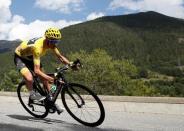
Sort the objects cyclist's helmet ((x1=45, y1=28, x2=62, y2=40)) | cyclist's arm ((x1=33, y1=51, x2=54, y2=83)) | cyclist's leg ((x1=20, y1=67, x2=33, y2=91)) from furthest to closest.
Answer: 1. cyclist's leg ((x1=20, y1=67, x2=33, y2=91))
2. cyclist's arm ((x1=33, y1=51, x2=54, y2=83))
3. cyclist's helmet ((x1=45, y1=28, x2=62, y2=40))

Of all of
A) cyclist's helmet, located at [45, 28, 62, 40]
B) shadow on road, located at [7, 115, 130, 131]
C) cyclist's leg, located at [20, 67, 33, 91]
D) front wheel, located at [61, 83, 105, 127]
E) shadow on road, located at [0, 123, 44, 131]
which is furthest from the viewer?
cyclist's leg, located at [20, 67, 33, 91]

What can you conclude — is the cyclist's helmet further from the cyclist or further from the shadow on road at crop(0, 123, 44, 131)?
the shadow on road at crop(0, 123, 44, 131)

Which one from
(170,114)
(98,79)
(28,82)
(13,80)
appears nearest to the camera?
(28,82)

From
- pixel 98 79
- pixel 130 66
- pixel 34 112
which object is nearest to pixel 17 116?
pixel 34 112

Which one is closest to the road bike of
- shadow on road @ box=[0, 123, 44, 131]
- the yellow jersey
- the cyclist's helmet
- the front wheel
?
the front wheel

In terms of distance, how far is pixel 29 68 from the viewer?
26.4 ft

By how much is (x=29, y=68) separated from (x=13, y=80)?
3174 inches

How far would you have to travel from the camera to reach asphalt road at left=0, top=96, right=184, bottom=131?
22.7 ft

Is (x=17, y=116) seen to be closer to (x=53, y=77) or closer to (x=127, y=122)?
(x=53, y=77)

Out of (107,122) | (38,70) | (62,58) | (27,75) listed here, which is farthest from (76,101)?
(27,75)

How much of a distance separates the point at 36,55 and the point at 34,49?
12 centimetres

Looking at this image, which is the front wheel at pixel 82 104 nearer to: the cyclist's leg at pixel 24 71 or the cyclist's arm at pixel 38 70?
the cyclist's arm at pixel 38 70

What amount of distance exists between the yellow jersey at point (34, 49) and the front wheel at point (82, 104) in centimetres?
70

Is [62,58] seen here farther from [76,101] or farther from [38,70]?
[76,101]
